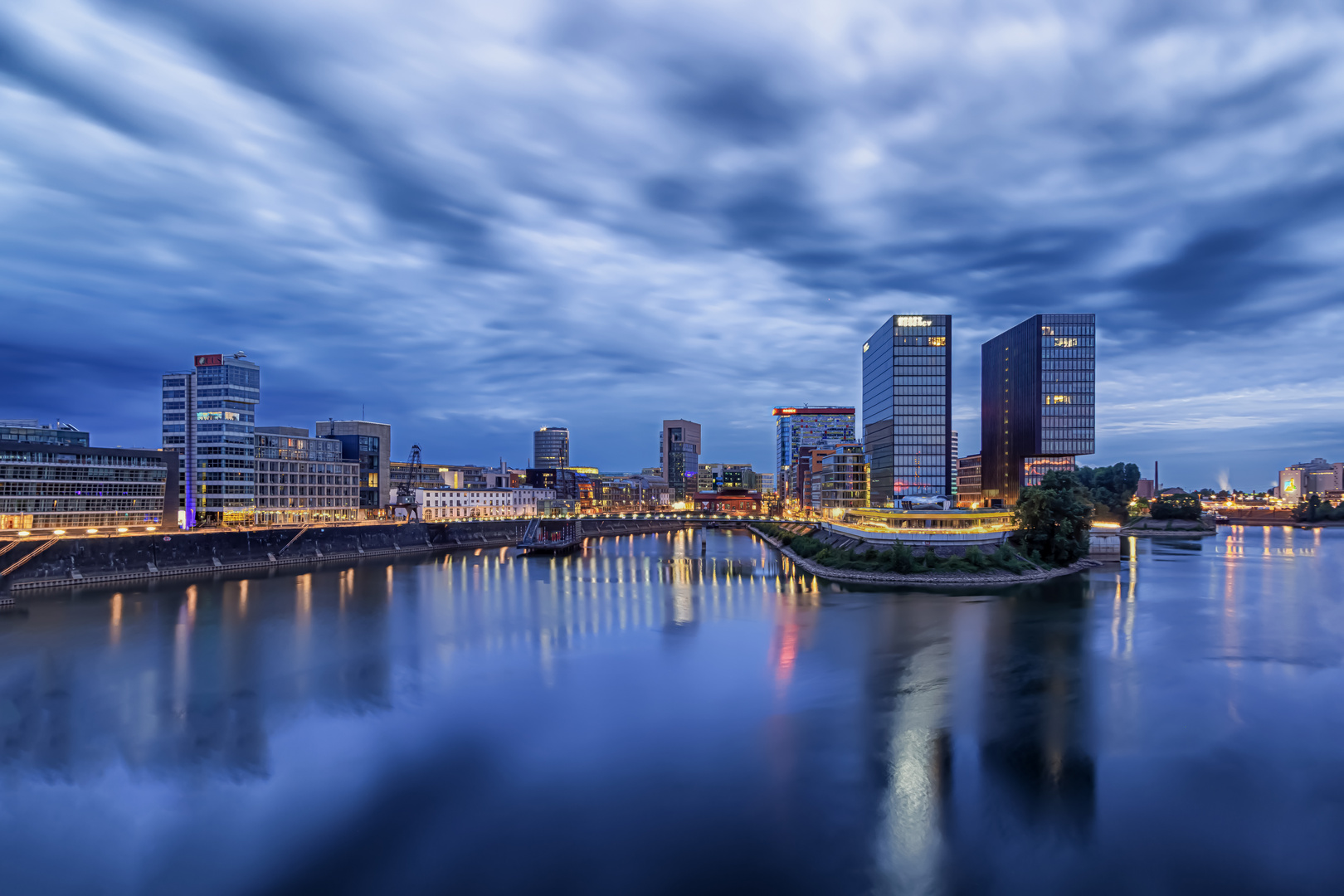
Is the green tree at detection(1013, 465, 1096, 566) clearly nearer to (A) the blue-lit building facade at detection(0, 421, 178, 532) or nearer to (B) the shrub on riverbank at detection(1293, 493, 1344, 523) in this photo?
(A) the blue-lit building facade at detection(0, 421, 178, 532)

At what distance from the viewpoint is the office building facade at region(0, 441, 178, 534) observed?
66.0 metres

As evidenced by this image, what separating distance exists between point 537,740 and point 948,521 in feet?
184

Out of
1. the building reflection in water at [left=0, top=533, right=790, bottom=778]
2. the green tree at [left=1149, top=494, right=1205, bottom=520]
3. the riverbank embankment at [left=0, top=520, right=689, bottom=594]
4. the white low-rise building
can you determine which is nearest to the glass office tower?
the building reflection in water at [left=0, top=533, right=790, bottom=778]

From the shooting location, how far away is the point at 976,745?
22203 millimetres

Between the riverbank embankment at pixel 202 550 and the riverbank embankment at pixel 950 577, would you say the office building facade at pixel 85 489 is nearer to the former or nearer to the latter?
the riverbank embankment at pixel 202 550

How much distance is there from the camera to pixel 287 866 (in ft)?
51.6

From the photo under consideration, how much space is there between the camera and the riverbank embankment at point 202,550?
52.3m

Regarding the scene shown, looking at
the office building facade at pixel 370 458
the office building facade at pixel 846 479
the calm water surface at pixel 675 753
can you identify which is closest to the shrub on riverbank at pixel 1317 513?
the office building facade at pixel 846 479

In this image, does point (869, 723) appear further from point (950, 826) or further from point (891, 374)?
point (891, 374)

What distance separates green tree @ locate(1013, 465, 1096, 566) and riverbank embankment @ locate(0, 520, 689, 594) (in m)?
73.9

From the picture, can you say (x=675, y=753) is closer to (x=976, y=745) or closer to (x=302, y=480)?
(x=976, y=745)

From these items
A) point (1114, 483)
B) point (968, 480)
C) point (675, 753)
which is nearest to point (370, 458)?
point (675, 753)

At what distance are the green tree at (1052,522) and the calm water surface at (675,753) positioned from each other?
19.5m

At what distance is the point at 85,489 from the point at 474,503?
229ft
